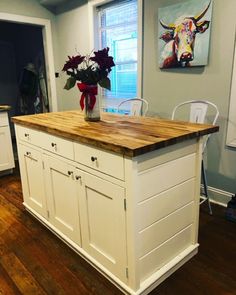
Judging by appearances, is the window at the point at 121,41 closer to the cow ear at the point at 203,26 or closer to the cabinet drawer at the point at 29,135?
the cow ear at the point at 203,26

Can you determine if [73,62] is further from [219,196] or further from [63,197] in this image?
[219,196]

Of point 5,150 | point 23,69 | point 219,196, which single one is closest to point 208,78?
point 219,196

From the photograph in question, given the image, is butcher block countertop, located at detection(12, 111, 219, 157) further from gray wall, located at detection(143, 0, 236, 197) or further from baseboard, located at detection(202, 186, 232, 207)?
baseboard, located at detection(202, 186, 232, 207)

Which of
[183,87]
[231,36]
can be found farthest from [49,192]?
[231,36]

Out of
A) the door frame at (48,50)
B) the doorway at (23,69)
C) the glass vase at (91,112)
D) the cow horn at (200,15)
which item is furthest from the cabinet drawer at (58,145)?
the doorway at (23,69)

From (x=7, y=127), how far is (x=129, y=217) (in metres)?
2.65

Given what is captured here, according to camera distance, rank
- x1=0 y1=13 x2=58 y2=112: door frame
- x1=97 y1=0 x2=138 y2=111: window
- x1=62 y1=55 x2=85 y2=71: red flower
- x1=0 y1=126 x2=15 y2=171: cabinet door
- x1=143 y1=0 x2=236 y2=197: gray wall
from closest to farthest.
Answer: x1=62 y1=55 x2=85 y2=71: red flower → x1=143 y1=0 x2=236 y2=197: gray wall → x1=97 y1=0 x2=138 y2=111: window → x1=0 y1=126 x2=15 y2=171: cabinet door → x1=0 y1=13 x2=58 y2=112: door frame

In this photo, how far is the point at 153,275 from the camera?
155 centimetres

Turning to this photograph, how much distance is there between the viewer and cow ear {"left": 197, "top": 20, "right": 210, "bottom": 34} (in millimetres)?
2319

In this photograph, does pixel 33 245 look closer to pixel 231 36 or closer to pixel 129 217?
pixel 129 217

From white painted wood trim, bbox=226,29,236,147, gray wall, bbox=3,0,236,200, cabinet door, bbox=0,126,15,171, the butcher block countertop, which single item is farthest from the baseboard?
cabinet door, bbox=0,126,15,171

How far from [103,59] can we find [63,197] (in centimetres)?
102

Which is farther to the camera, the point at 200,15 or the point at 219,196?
the point at 219,196

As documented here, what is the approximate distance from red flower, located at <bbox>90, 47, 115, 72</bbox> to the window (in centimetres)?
161
